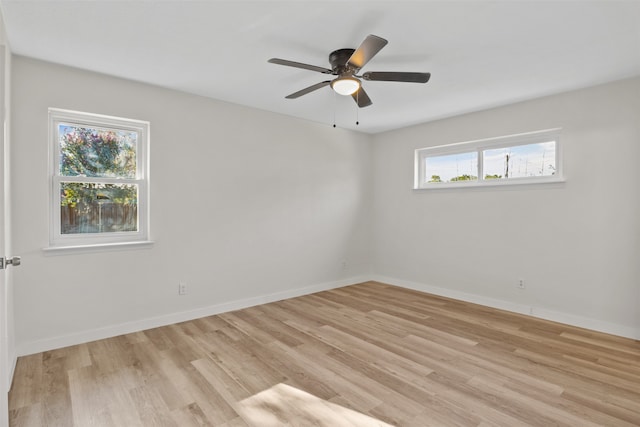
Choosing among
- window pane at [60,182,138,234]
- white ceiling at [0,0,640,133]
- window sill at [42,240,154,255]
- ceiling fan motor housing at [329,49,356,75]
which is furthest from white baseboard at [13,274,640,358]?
ceiling fan motor housing at [329,49,356,75]

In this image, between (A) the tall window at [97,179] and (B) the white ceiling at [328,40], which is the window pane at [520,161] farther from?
(A) the tall window at [97,179]

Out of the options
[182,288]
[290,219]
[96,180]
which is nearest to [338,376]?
[182,288]

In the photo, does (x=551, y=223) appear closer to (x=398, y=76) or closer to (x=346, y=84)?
(x=398, y=76)

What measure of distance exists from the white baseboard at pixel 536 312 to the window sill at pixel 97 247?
3.64 m

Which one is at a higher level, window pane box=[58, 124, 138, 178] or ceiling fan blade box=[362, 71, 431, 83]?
ceiling fan blade box=[362, 71, 431, 83]

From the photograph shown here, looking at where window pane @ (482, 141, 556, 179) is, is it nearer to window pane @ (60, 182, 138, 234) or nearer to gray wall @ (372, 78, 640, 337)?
gray wall @ (372, 78, 640, 337)

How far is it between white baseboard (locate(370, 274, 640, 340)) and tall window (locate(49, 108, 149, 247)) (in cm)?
372

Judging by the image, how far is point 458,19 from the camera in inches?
86.2

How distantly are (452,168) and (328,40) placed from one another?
9.66ft

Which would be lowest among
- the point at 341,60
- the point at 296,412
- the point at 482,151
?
the point at 296,412

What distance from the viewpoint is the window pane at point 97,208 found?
2.99 meters

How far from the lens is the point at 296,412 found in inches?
79.5

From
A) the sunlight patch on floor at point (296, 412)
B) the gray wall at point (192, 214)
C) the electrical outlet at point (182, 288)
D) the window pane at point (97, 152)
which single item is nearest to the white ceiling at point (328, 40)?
the gray wall at point (192, 214)

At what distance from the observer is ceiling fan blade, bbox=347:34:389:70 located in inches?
77.5
